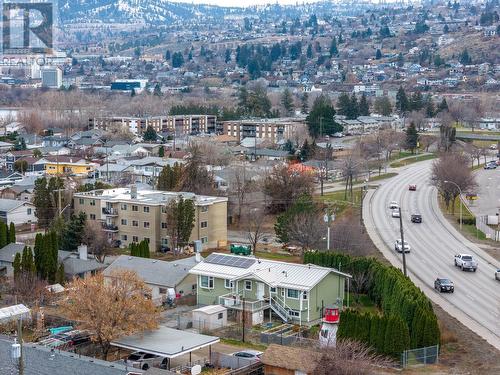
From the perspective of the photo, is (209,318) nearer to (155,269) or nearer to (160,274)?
(160,274)

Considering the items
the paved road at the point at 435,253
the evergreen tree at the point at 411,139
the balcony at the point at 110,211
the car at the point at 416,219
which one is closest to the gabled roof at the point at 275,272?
the paved road at the point at 435,253

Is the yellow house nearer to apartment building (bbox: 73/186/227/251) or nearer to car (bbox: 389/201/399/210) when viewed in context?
apartment building (bbox: 73/186/227/251)

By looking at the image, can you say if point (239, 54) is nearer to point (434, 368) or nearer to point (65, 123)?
point (65, 123)

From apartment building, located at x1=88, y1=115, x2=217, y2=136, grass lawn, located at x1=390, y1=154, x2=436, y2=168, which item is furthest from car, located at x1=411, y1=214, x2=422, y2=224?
apartment building, located at x1=88, y1=115, x2=217, y2=136

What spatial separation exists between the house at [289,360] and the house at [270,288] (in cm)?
430

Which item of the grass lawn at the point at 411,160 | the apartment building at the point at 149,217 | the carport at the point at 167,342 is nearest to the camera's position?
the carport at the point at 167,342

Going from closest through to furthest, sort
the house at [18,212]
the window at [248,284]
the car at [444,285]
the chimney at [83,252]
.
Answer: the window at [248,284] → the car at [444,285] → the chimney at [83,252] → the house at [18,212]

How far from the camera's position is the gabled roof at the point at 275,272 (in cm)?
2497

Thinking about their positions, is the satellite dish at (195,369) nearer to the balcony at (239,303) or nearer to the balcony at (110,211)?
the balcony at (239,303)

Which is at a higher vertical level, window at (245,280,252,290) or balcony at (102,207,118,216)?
balcony at (102,207,118,216)

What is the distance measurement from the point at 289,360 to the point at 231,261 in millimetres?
7798

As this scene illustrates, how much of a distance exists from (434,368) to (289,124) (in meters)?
55.8

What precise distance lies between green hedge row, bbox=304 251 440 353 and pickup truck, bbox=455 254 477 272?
4.08 meters

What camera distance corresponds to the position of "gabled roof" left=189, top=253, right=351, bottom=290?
2497 centimetres
